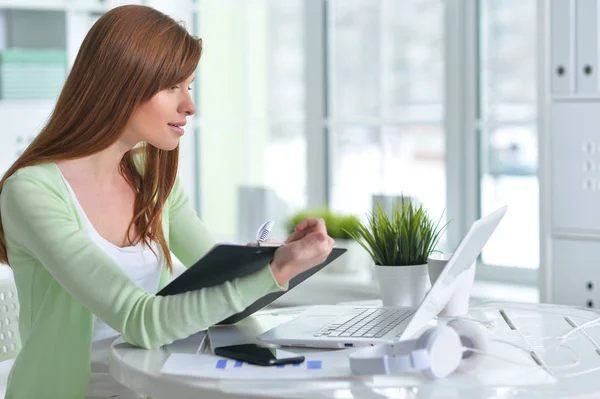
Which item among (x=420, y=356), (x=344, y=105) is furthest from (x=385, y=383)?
(x=344, y=105)

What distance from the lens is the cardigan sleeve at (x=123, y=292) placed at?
1.52 m

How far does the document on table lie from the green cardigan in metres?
0.09

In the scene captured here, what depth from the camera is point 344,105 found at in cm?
351

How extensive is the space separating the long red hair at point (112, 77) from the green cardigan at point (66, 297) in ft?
0.22

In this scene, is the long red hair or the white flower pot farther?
the white flower pot

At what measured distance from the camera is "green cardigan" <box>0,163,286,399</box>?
1.52m

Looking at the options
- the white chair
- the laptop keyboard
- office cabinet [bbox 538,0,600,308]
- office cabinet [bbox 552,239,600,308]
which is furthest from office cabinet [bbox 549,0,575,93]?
the white chair

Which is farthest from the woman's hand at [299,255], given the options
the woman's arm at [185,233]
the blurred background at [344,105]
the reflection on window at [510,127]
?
the reflection on window at [510,127]

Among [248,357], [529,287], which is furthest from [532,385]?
[529,287]

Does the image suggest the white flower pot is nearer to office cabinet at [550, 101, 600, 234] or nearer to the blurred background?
office cabinet at [550, 101, 600, 234]

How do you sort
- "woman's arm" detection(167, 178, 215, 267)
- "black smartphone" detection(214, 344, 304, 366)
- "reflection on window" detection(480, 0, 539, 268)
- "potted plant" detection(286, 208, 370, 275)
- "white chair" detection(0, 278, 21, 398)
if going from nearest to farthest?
"black smartphone" detection(214, 344, 304, 366)
"woman's arm" detection(167, 178, 215, 267)
"white chair" detection(0, 278, 21, 398)
"reflection on window" detection(480, 0, 539, 268)
"potted plant" detection(286, 208, 370, 275)

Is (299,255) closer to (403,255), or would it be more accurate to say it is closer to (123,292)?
(123,292)

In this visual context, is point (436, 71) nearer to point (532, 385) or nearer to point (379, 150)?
Result: point (379, 150)

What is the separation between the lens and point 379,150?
340cm
